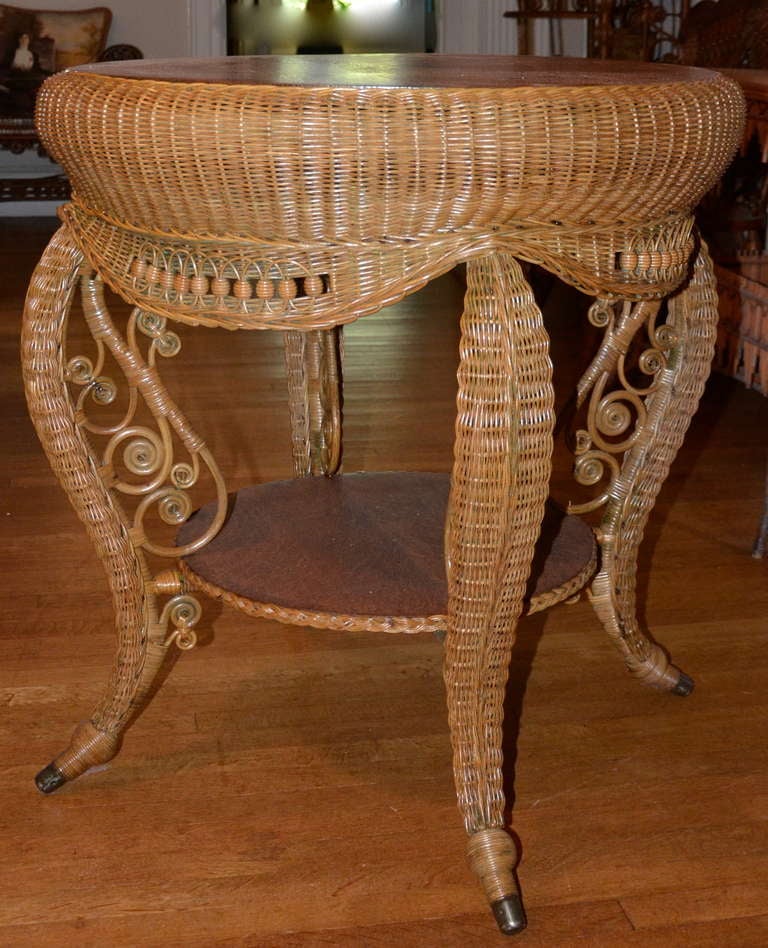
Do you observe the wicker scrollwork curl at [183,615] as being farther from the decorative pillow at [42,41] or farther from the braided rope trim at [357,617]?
the decorative pillow at [42,41]

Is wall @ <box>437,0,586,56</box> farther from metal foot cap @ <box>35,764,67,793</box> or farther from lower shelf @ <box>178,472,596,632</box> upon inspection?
metal foot cap @ <box>35,764,67,793</box>

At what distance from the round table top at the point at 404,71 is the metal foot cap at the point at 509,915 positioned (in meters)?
0.80

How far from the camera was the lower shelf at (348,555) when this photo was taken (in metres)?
1.34

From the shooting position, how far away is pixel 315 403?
1.89m

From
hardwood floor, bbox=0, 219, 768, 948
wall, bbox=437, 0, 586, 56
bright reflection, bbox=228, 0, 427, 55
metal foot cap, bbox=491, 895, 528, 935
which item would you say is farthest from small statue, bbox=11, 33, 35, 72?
metal foot cap, bbox=491, 895, 528, 935

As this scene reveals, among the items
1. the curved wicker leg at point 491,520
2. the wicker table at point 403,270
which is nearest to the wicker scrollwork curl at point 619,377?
the wicker table at point 403,270

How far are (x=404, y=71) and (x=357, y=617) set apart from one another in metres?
0.60

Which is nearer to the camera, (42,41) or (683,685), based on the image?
(683,685)

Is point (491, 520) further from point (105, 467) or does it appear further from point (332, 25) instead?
point (332, 25)

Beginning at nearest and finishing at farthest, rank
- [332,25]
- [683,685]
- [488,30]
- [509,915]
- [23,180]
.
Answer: [509,915]
[683,685]
[23,180]
[488,30]
[332,25]

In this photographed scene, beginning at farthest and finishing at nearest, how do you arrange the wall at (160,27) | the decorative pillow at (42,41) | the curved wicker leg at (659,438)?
the wall at (160,27) < the decorative pillow at (42,41) < the curved wicker leg at (659,438)

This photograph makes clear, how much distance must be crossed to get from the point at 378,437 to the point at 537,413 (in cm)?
172

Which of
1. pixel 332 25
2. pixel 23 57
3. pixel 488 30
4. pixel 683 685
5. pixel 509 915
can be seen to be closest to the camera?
pixel 509 915

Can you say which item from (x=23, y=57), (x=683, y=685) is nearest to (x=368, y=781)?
(x=683, y=685)
